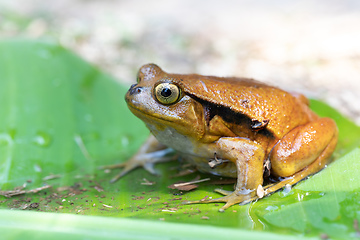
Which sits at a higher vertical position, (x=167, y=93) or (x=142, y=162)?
(x=167, y=93)

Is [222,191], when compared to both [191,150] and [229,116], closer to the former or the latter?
[191,150]

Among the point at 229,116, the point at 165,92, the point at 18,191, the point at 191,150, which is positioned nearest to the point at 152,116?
the point at 165,92

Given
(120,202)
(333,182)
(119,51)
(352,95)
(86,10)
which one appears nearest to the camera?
(333,182)

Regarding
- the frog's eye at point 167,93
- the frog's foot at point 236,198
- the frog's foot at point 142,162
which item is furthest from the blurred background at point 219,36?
the frog's eye at point 167,93

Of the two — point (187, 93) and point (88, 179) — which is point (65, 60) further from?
point (187, 93)

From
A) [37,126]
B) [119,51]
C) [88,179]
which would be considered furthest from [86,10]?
[88,179]

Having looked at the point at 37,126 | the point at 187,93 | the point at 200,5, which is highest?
the point at 200,5

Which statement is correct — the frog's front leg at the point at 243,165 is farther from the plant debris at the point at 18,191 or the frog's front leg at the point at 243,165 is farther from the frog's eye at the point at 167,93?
the plant debris at the point at 18,191
